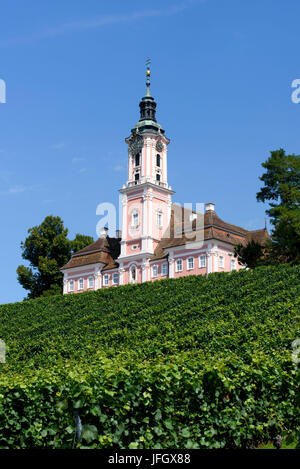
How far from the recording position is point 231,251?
63.2m

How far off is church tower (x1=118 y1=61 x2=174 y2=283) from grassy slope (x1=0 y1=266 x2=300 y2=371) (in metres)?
19.0

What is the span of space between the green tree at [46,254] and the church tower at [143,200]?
1214 cm

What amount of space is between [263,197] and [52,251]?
35.4m

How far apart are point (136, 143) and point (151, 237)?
482 inches

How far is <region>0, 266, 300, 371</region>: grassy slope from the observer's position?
2880 centimetres

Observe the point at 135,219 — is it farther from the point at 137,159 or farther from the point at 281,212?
the point at 281,212

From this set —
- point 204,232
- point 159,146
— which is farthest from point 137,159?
point 204,232

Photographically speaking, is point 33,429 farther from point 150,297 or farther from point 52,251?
point 52,251

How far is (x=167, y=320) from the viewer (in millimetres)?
35719

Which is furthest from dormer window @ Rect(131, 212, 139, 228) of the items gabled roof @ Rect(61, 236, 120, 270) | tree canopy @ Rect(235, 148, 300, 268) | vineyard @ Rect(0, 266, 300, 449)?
vineyard @ Rect(0, 266, 300, 449)

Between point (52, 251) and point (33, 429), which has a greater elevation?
point (52, 251)

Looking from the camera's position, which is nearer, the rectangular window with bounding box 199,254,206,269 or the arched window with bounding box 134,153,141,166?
the rectangular window with bounding box 199,254,206,269

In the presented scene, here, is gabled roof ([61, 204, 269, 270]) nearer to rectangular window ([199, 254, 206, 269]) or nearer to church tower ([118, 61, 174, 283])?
church tower ([118, 61, 174, 283])
